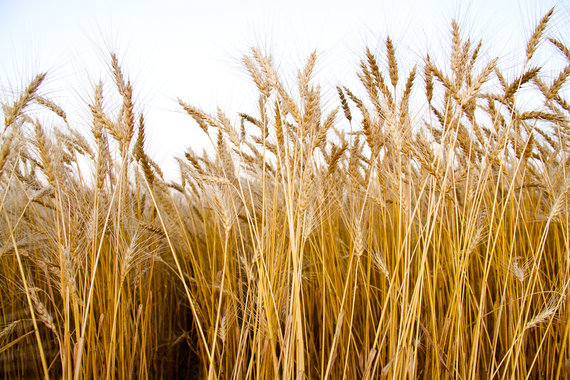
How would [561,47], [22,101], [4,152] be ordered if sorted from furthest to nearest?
1. [561,47]
2. [22,101]
3. [4,152]

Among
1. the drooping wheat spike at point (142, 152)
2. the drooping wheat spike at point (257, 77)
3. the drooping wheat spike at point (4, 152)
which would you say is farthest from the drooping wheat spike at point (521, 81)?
the drooping wheat spike at point (4, 152)

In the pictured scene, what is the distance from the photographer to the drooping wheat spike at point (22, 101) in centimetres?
121

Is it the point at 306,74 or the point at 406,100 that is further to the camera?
the point at 406,100

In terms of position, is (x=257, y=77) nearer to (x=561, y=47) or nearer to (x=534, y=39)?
(x=534, y=39)

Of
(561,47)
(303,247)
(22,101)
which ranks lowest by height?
(303,247)

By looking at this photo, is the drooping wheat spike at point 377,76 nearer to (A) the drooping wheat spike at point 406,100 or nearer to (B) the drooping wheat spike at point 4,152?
(A) the drooping wheat spike at point 406,100

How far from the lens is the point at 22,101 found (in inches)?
49.8

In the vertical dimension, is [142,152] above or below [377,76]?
below

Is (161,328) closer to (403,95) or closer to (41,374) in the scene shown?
(41,374)

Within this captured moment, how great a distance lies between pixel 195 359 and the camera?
8.17 feet

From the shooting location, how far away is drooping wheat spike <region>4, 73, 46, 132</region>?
3.97 feet

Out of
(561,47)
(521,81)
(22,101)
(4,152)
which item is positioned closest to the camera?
(4,152)

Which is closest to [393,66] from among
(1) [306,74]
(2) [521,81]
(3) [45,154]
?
(1) [306,74]

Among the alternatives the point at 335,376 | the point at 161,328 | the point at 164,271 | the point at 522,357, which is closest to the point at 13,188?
the point at 164,271
